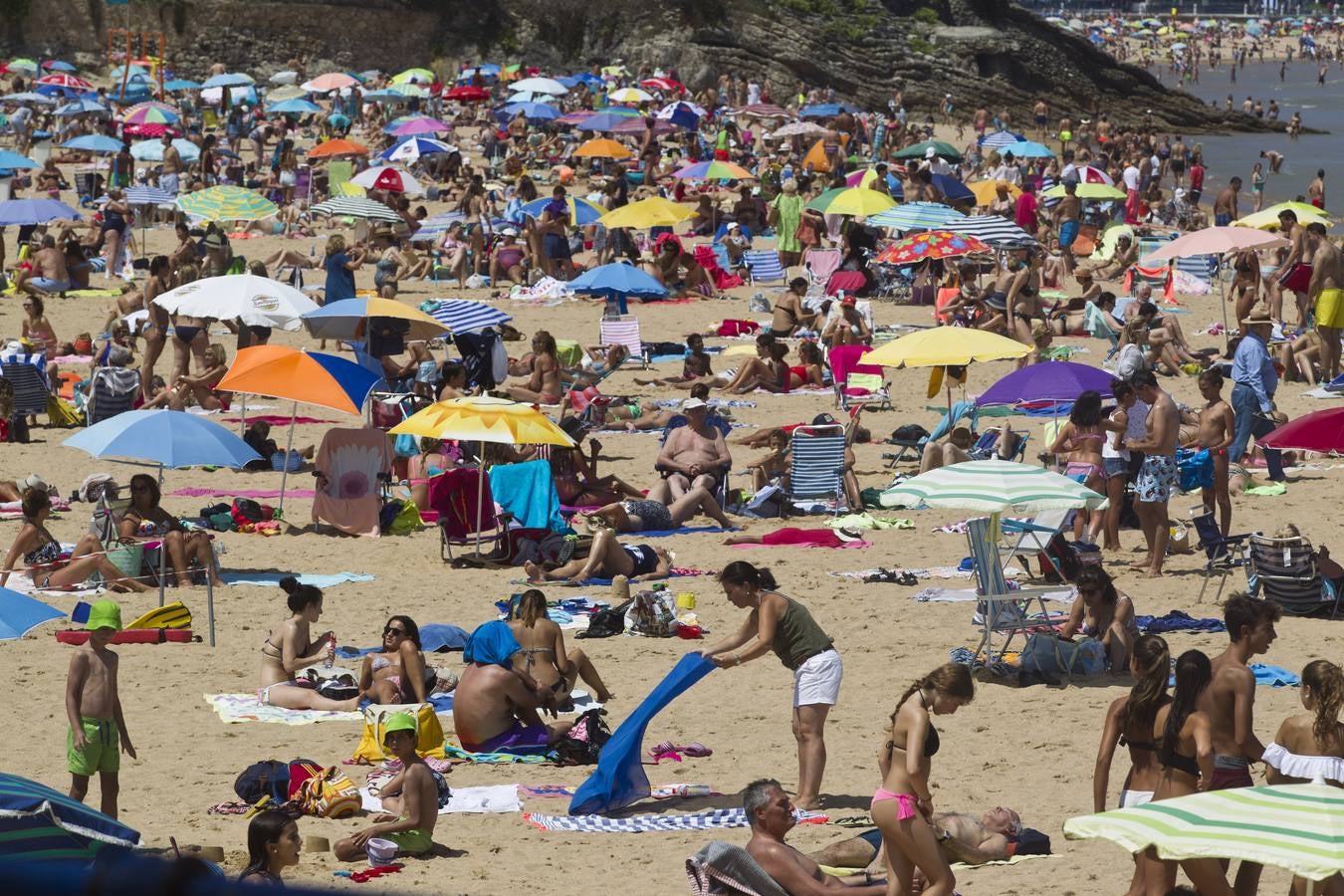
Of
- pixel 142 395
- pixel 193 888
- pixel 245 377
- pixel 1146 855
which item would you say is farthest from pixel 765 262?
pixel 193 888

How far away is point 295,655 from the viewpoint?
29.3ft

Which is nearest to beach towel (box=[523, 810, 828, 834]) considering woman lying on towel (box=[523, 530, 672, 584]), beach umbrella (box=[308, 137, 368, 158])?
woman lying on towel (box=[523, 530, 672, 584])

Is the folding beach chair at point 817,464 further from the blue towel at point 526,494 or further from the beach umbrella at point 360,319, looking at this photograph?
the beach umbrella at point 360,319

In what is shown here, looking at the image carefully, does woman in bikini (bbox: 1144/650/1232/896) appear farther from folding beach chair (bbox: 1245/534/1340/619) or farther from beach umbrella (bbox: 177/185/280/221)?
beach umbrella (bbox: 177/185/280/221)

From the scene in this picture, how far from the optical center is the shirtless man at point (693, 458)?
487 inches

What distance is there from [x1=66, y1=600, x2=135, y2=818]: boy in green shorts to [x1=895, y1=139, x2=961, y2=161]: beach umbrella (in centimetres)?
2343

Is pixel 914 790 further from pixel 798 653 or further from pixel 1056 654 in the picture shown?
pixel 1056 654

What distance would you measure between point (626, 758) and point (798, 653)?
31.0 inches

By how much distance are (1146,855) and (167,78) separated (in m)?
39.2

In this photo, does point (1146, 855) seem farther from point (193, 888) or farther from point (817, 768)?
→ point (193, 888)

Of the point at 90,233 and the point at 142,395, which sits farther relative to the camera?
the point at 90,233

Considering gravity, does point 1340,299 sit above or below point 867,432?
above

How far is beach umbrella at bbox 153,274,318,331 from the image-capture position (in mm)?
13578

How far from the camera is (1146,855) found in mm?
5457
